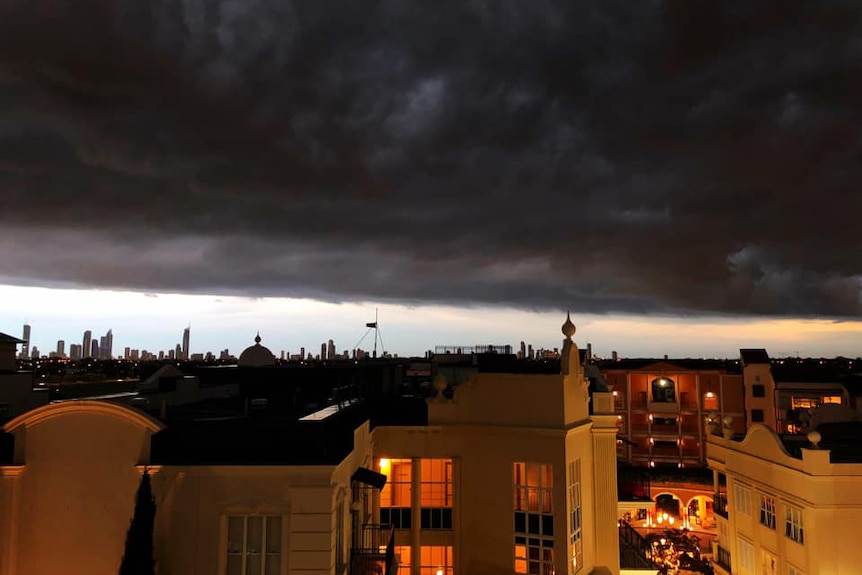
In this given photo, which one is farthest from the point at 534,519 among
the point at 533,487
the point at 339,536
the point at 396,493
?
the point at 339,536

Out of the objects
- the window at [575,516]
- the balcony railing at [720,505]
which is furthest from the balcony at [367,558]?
the balcony railing at [720,505]

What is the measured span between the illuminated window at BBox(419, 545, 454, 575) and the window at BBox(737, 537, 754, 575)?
50.0 ft

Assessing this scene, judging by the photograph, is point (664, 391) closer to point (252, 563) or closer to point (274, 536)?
point (274, 536)

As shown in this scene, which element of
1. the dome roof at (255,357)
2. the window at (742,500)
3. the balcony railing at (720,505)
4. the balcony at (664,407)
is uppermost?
the dome roof at (255,357)

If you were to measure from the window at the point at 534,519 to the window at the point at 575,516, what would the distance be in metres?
0.86

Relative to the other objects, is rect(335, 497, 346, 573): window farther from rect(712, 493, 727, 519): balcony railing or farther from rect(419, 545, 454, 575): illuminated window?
rect(712, 493, 727, 519): balcony railing

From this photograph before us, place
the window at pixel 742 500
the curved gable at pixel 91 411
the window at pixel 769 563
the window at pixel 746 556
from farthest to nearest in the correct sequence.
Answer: the window at pixel 742 500 < the window at pixel 746 556 < the window at pixel 769 563 < the curved gable at pixel 91 411

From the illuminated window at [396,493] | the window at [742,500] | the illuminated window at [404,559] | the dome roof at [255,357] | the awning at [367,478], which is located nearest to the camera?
the awning at [367,478]

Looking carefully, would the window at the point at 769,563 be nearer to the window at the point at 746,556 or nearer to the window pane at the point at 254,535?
the window at the point at 746,556

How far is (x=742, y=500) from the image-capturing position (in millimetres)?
28141

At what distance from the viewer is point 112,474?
43.2ft

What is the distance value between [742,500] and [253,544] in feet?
81.1

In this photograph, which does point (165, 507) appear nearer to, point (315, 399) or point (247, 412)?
point (247, 412)

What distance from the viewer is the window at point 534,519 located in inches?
805
